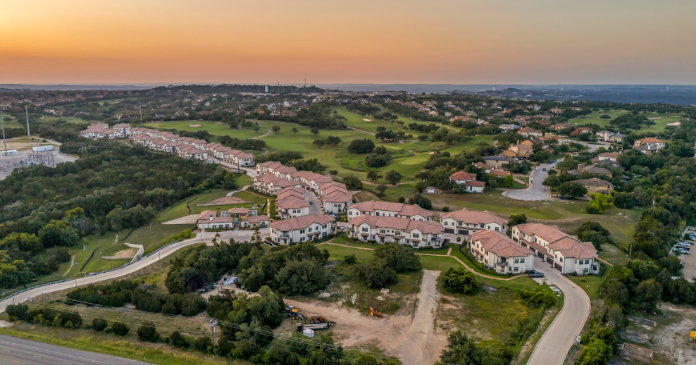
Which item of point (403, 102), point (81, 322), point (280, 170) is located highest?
point (403, 102)

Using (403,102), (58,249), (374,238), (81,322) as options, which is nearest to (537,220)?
(374,238)

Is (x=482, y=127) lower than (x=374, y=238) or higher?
higher

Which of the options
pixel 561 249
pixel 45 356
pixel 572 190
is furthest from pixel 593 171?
pixel 45 356

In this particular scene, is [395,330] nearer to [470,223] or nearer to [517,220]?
[470,223]

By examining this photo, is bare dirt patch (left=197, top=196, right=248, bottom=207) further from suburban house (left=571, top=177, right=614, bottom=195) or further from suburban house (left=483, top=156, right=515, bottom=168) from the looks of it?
suburban house (left=571, top=177, right=614, bottom=195)

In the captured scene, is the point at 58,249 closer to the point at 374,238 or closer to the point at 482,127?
the point at 374,238

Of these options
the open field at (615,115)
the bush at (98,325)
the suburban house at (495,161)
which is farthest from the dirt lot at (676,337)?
the open field at (615,115)
